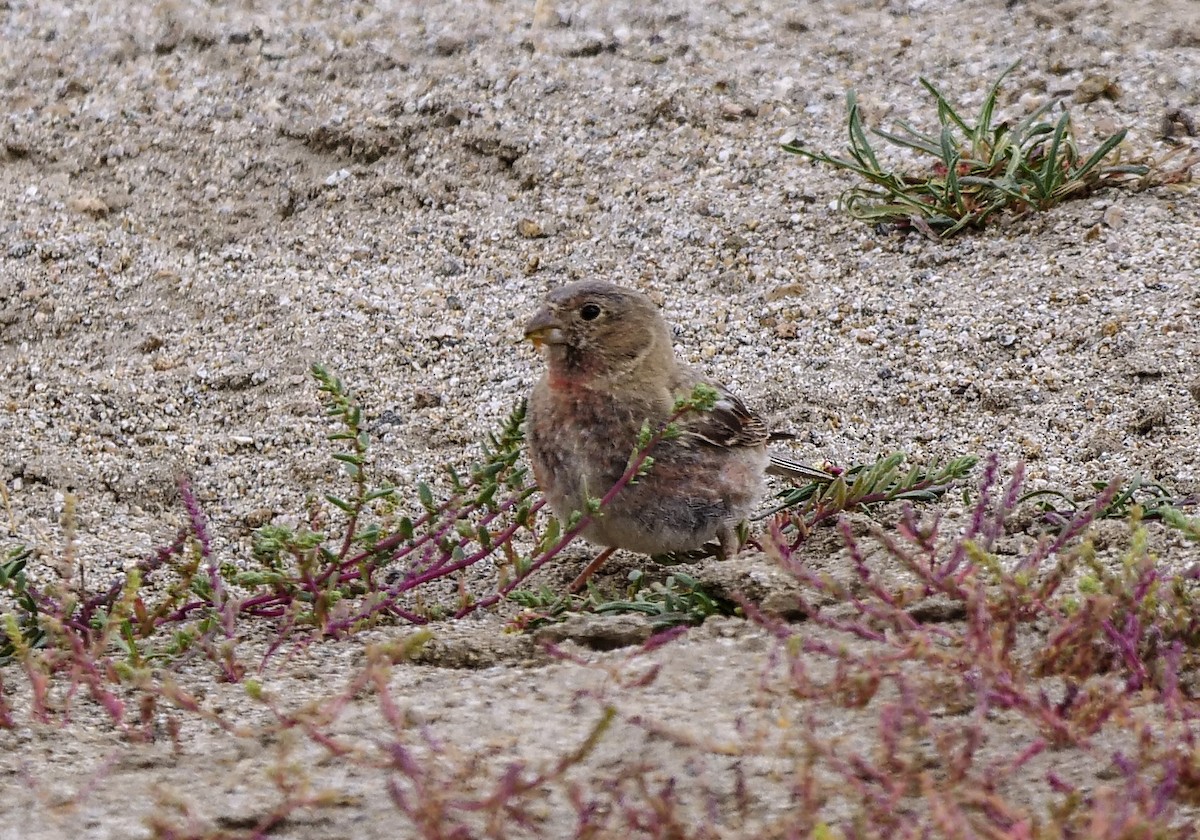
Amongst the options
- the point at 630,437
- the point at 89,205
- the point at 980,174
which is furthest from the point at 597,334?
the point at 89,205

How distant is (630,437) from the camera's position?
443cm

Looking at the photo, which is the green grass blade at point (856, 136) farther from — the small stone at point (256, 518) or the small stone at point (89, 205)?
the small stone at point (89, 205)

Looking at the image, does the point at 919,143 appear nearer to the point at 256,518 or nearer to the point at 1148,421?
the point at 1148,421

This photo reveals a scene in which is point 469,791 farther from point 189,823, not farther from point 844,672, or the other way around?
point 844,672

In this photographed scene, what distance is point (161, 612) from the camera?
3770 millimetres

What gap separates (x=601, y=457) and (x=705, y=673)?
52.3 inches

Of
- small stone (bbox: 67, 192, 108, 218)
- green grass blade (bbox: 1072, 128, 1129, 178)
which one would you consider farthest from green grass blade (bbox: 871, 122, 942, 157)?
small stone (bbox: 67, 192, 108, 218)

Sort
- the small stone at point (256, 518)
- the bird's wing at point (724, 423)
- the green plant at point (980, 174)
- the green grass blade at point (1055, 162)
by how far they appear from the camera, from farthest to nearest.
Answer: the green plant at point (980, 174)
the green grass blade at point (1055, 162)
the small stone at point (256, 518)
the bird's wing at point (724, 423)

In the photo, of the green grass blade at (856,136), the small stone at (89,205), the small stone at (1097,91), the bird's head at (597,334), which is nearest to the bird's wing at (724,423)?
the bird's head at (597,334)

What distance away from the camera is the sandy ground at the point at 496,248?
5.03 meters

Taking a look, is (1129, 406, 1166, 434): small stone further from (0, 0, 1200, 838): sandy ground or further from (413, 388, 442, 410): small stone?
(413, 388, 442, 410): small stone

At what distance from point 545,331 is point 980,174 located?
2149 millimetres

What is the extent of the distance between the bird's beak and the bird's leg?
25.3 inches

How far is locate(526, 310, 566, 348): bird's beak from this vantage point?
4.62m
